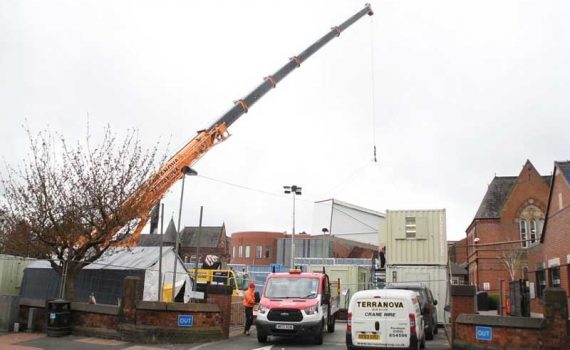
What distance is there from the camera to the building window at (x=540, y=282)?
22.9 m

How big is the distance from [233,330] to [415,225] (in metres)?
10.0

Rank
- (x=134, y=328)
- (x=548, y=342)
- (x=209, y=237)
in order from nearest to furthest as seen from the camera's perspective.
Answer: (x=548, y=342) < (x=134, y=328) < (x=209, y=237)

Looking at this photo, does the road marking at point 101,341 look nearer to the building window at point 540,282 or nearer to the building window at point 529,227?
the building window at point 540,282

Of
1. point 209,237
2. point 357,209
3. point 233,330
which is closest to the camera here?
point 233,330

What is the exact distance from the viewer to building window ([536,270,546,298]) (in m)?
22.9

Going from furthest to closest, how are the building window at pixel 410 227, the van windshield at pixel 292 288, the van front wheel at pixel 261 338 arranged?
the building window at pixel 410 227 < the van windshield at pixel 292 288 < the van front wheel at pixel 261 338

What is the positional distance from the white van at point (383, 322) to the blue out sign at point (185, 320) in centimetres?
457

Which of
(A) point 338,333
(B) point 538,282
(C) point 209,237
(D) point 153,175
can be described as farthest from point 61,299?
(C) point 209,237

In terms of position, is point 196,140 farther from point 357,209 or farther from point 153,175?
point 357,209

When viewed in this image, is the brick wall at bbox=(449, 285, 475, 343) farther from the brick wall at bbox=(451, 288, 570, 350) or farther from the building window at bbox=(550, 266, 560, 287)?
the building window at bbox=(550, 266, 560, 287)

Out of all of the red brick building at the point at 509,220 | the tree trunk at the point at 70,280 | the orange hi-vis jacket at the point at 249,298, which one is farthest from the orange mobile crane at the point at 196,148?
the red brick building at the point at 509,220

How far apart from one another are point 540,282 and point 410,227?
6273mm

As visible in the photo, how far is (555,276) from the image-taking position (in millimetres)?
20922

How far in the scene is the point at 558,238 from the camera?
20359 mm
